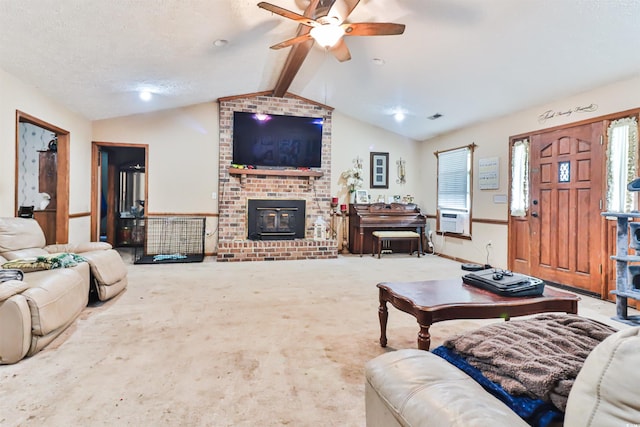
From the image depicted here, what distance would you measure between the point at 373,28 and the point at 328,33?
1.32ft

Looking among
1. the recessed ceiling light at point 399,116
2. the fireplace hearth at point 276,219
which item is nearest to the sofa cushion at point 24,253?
the fireplace hearth at point 276,219

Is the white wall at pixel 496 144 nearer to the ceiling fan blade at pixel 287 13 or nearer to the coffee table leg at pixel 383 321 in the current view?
the ceiling fan blade at pixel 287 13

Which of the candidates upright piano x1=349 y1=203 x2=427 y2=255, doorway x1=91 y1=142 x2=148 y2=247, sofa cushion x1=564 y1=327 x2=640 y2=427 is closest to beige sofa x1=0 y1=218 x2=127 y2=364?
sofa cushion x1=564 y1=327 x2=640 y2=427

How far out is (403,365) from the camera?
0.96 metres

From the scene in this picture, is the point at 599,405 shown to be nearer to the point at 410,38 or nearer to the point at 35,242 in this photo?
the point at 410,38

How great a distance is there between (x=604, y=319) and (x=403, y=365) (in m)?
3.14

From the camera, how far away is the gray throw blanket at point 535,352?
887 millimetres

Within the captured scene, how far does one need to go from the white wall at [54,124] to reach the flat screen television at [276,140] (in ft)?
7.56

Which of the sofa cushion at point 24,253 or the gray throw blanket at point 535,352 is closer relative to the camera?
the gray throw blanket at point 535,352

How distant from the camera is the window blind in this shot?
19.5 ft

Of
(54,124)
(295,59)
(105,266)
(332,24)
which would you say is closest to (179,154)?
(54,124)

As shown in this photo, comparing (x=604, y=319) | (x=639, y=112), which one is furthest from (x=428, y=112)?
(x=604, y=319)

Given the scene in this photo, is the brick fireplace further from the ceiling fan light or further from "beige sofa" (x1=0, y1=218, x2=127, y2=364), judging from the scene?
the ceiling fan light

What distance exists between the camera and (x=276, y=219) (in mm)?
6379
